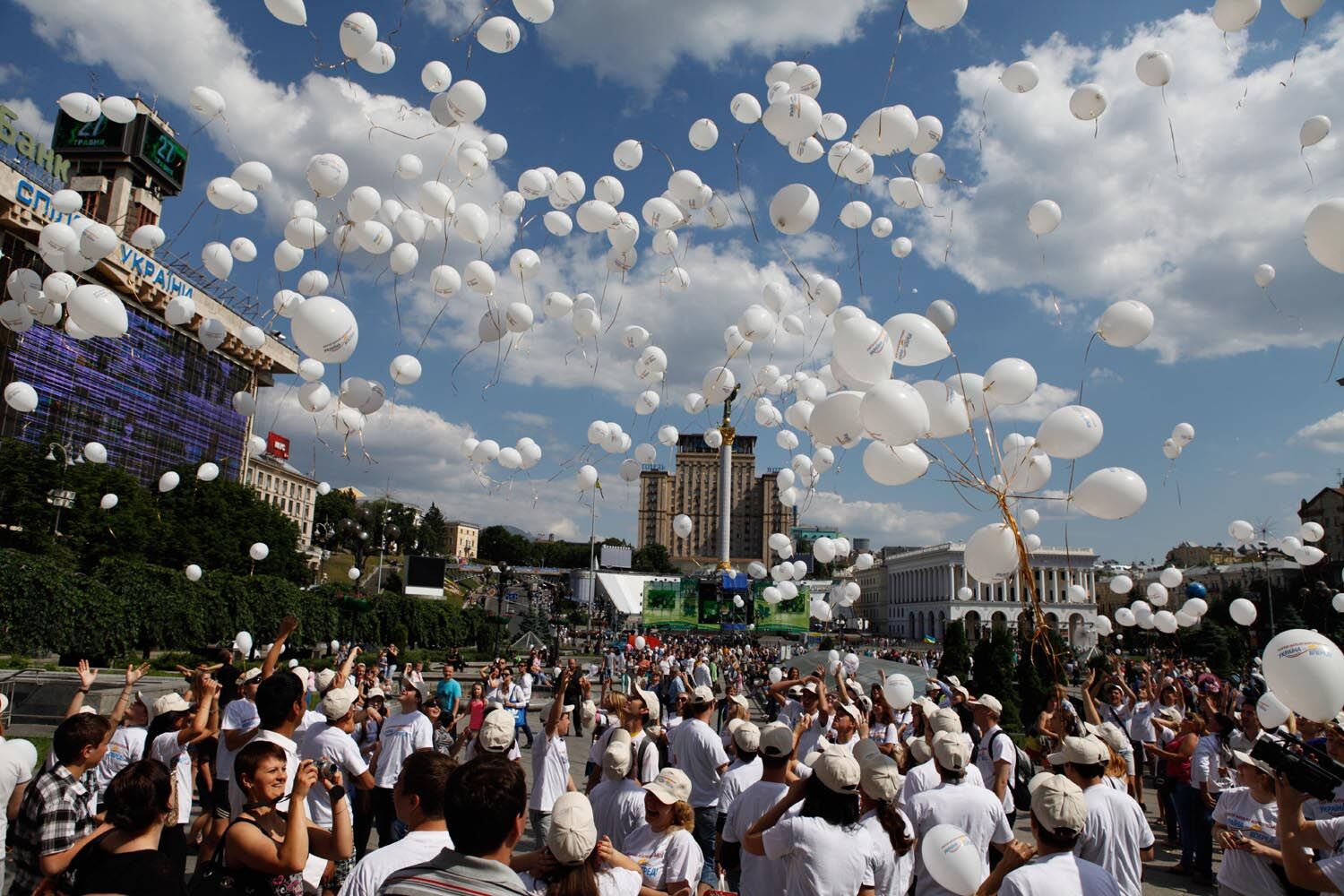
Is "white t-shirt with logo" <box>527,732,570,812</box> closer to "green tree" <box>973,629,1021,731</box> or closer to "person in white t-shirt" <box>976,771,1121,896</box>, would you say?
"person in white t-shirt" <box>976,771,1121,896</box>

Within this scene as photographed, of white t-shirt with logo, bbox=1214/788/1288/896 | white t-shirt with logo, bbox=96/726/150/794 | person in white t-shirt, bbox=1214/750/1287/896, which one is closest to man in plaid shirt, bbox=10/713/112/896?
white t-shirt with logo, bbox=96/726/150/794

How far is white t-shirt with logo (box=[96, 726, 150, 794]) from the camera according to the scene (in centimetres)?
520

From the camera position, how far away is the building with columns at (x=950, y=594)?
8662 centimetres

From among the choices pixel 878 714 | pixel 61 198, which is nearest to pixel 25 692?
pixel 61 198

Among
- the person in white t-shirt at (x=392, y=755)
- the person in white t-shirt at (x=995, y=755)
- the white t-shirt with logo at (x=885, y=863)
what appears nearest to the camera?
the white t-shirt with logo at (x=885, y=863)

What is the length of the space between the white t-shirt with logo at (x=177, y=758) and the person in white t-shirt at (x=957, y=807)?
4.25m

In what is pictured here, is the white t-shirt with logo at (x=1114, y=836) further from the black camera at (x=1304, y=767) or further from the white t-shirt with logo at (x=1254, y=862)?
the black camera at (x=1304, y=767)

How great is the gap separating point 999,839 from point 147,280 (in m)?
55.1

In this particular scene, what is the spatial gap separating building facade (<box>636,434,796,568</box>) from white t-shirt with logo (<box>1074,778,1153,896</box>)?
108m

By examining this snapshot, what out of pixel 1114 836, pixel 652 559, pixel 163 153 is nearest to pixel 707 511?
pixel 652 559

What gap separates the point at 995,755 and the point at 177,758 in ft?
17.4

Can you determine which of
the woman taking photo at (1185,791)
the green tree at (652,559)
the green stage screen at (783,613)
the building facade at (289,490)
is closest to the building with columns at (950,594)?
the green tree at (652,559)

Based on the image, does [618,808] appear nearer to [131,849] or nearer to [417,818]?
[417,818]

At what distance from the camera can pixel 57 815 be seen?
12.1ft
